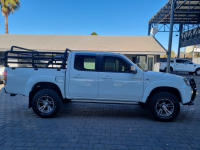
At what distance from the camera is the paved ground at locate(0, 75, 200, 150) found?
11.3ft

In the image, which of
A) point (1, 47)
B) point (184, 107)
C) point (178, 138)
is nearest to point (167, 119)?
point (178, 138)

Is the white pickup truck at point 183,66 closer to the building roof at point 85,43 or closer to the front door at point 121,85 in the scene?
the building roof at point 85,43

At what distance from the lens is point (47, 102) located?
491cm

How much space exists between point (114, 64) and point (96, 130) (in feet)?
6.19

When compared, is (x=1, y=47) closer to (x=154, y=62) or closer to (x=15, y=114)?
(x=15, y=114)

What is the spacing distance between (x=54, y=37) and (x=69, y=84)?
1487cm

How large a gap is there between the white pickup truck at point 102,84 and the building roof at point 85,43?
9743 millimetres

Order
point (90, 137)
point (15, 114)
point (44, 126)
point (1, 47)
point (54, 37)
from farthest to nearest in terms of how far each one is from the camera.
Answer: point (54, 37) → point (1, 47) → point (15, 114) → point (44, 126) → point (90, 137)

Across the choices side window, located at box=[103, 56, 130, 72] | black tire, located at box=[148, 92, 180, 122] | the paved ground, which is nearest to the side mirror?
side window, located at box=[103, 56, 130, 72]

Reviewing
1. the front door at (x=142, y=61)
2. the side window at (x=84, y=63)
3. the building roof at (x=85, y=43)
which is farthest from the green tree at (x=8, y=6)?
the side window at (x=84, y=63)

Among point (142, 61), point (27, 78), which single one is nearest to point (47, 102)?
point (27, 78)

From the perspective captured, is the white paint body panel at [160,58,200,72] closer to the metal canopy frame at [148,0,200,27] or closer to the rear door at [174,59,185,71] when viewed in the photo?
the rear door at [174,59,185,71]

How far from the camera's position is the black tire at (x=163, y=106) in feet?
15.3

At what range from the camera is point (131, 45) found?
1584 cm
